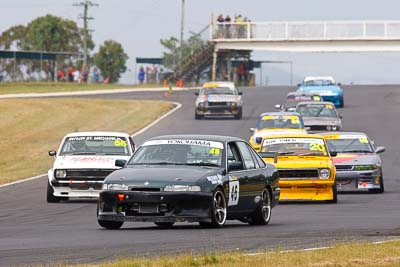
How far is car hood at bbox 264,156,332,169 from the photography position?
23.4 m

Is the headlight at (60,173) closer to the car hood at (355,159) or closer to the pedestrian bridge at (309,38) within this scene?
the car hood at (355,159)

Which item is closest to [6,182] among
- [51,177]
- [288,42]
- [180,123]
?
[51,177]

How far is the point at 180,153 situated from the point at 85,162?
7.51 m

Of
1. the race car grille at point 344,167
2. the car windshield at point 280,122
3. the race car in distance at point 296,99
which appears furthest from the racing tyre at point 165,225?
the race car in distance at point 296,99

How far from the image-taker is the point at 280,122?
37031mm

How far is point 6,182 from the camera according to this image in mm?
29484

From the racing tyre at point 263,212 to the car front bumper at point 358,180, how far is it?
875cm

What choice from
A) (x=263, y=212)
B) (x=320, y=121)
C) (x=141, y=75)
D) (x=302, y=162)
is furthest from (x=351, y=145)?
(x=141, y=75)

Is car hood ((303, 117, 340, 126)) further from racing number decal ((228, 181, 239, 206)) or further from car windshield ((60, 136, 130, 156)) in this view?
racing number decal ((228, 181, 239, 206))

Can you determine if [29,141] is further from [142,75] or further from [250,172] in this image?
[142,75]

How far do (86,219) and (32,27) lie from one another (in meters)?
101

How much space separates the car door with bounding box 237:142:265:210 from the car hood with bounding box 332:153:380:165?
9103 millimetres

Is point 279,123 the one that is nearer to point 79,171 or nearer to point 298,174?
point 298,174

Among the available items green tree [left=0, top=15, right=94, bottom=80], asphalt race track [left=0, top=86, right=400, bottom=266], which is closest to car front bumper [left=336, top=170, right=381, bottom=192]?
asphalt race track [left=0, top=86, right=400, bottom=266]
